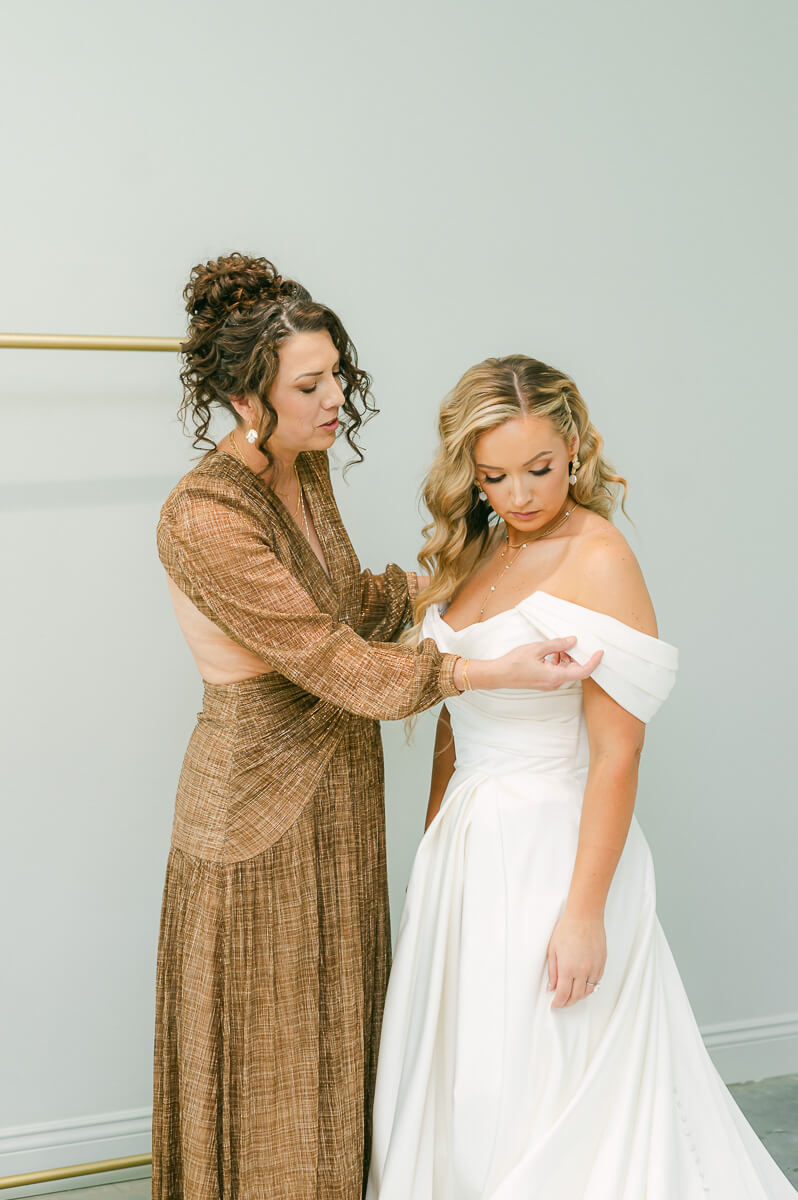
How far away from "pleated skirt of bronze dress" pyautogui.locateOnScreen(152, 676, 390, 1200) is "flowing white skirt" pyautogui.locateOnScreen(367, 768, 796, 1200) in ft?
0.27

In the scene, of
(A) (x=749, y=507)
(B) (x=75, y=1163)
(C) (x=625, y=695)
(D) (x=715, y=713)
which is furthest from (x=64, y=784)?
(A) (x=749, y=507)

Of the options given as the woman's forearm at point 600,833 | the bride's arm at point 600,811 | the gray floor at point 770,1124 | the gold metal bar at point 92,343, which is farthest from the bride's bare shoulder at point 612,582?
the gray floor at point 770,1124

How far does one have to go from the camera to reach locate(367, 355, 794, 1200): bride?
66.6 inches

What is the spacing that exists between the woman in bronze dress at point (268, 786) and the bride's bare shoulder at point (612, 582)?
107mm

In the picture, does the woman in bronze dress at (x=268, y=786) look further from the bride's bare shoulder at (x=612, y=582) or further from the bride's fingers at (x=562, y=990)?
the bride's fingers at (x=562, y=990)

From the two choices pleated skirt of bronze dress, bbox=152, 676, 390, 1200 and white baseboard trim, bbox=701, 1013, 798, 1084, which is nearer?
pleated skirt of bronze dress, bbox=152, 676, 390, 1200

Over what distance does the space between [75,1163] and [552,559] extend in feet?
5.85

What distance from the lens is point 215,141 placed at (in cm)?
240

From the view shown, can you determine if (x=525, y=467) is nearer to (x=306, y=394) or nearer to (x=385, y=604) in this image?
→ (x=306, y=394)

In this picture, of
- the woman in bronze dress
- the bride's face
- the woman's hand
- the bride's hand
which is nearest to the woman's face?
the woman in bronze dress

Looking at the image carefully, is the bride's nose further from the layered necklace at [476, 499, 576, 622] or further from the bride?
the layered necklace at [476, 499, 576, 622]

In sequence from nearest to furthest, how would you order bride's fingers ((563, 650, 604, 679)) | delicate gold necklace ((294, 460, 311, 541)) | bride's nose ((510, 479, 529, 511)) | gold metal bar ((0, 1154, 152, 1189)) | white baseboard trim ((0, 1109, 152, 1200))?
bride's fingers ((563, 650, 604, 679)), bride's nose ((510, 479, 529, 511)), delicate gold necklace ((294, 460, 311, 541)), gold metal bar ((0, 1154, 152, 1189)), white baseboard trim ((0, 1109, 152, 1200))

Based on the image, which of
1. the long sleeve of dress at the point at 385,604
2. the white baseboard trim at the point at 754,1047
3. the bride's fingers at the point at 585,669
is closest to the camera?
the bride's fingers at the point at 585,669

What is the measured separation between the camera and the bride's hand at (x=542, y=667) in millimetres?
1664
